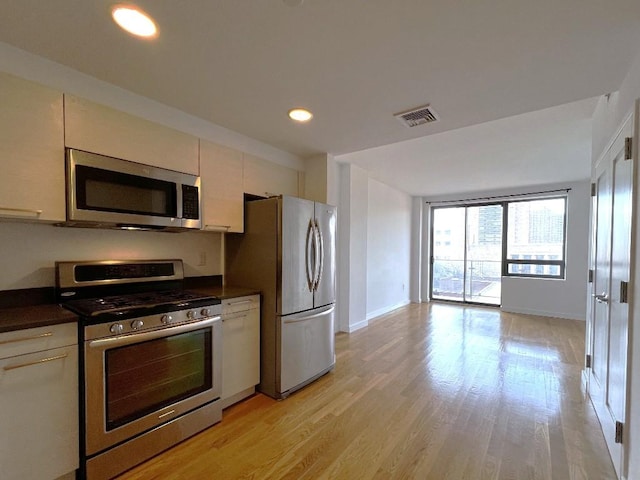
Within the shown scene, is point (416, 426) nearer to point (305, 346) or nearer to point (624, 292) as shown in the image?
point (305, 346)

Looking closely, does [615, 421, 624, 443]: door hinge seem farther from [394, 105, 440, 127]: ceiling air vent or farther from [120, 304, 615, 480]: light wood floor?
[394, 105, 440, 127]: ceiling air vent

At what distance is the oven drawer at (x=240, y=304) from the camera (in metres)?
2.35

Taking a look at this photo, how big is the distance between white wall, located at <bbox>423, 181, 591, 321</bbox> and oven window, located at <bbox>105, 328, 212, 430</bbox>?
20.7 feet

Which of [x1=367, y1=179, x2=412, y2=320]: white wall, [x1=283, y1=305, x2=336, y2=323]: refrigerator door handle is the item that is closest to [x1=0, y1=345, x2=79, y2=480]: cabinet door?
[x1=283, y1=305, x2=336, y2=323]: refrigerator door handle

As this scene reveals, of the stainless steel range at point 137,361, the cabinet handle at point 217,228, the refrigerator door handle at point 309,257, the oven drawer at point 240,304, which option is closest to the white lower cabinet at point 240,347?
the oven drawer at point 240,304

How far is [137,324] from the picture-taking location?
68.9 inches

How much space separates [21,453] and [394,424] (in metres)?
2.17

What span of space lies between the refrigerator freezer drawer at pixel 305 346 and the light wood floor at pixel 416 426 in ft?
0.43

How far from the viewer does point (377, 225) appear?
5637 mm

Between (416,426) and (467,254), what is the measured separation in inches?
213

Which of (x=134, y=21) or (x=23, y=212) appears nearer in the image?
(x=134, y=21)

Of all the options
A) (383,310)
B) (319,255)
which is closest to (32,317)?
(319,255)

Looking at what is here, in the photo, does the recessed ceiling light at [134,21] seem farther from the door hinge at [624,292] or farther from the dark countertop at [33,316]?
the door hinge at [624,292]

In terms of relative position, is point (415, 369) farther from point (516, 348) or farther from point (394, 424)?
point (516, 348)
